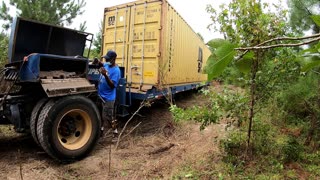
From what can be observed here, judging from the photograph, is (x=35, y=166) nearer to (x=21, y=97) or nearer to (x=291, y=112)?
(x=21, y=97)

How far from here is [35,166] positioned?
4.04 metres

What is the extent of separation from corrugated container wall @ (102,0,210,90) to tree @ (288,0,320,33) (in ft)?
9.14

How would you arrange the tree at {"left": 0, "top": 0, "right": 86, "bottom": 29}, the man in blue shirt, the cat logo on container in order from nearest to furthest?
the man in blue shirt → the cat logo on container → the tree at {"left": 0, "top": 0, "right": 86, "bottom": 29}

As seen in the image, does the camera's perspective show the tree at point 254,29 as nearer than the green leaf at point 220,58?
No

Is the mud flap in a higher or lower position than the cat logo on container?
lower

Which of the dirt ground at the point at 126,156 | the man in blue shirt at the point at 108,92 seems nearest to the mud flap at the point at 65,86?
the man in blue shirt at the point at 108,92

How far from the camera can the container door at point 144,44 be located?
705cm

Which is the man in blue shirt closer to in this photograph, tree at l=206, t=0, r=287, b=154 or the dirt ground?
the dirt ground

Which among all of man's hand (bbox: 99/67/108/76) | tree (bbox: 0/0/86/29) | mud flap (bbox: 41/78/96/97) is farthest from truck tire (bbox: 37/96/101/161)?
tree (bbox: 0/0/86/29)

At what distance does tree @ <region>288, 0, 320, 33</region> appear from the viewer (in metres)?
5.18

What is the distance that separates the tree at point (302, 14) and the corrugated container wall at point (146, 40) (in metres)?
2.79

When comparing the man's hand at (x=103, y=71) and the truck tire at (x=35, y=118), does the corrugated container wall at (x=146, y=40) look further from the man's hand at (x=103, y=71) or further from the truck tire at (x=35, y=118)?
the truck tire at (x=35, y=118)

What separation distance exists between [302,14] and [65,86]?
14.4 feet

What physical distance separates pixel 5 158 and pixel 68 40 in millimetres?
2118
